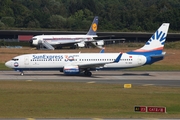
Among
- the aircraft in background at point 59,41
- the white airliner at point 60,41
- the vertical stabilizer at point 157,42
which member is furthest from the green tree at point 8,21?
the vertical stabilizer at point 157,42

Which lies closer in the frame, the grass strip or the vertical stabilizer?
the grass strip

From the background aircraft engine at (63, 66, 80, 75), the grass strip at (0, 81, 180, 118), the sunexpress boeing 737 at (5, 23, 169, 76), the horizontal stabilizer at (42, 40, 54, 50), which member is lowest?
the grass strip at (0, 81, 180, 118)

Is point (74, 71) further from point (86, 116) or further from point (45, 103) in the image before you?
point (86, 116)

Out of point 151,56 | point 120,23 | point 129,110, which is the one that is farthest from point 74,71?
point 120,23

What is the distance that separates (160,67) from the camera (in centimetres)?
8012

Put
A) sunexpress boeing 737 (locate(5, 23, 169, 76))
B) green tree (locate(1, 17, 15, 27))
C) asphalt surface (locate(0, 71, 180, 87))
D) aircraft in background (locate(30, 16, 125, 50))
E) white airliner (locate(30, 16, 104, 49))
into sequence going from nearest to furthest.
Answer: asphalt surface (locate(0, 71, 180, 87)) < sunexpress boeing 737 (locate(5, 23, 169, 76)) < aircraft in background (locate(30, 16, 125, 50)) < white airliner (locate(30, 16, 104, 49)) < green tree (locate(1, 17, 15, 27))

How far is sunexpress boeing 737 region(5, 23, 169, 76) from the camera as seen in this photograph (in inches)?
2571

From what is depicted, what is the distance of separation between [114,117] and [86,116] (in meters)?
1.81

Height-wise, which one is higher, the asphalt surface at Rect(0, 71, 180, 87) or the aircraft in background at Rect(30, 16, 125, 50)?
the aircraft in background at Rect(30, 16, 125, 50)

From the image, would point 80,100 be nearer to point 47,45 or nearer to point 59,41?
point 47,45

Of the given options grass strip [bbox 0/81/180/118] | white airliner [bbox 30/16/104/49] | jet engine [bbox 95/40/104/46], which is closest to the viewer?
grass strip [bbox 0/81/180/118]

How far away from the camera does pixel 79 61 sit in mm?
66250

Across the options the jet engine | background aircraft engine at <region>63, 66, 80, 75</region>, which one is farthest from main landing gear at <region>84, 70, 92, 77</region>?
the jet engine

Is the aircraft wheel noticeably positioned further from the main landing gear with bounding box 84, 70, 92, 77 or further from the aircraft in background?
the aircraft in background
